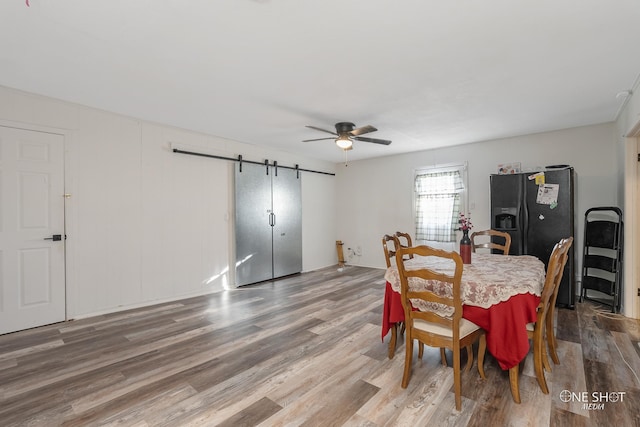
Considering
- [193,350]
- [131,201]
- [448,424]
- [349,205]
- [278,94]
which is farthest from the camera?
[349,205]

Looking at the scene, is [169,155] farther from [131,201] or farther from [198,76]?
[198,76]

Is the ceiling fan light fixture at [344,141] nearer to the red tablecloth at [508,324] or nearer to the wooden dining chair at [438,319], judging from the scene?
the wooden dining chair at [438,319]

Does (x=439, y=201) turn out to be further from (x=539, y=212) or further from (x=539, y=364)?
(x=539, y=364)

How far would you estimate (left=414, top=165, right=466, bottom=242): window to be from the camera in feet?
17.6

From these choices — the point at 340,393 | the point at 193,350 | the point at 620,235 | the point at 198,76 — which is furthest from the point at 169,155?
the point at 620,235

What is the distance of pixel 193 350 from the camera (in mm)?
2707

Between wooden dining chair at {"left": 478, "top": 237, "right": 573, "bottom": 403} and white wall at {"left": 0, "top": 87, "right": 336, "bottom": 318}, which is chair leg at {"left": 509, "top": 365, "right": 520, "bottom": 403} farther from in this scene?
white wall at {"left": 0, "top": 87, "right": 336, "bottom": 318}

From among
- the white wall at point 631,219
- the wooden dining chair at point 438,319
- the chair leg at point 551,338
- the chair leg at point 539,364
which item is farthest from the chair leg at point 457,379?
the white wall at point 631,219

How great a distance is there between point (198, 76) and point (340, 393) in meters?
2.95

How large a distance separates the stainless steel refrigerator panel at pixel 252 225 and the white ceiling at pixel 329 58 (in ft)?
4.79

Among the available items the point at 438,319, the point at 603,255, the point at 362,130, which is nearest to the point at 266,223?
the point at 362,130

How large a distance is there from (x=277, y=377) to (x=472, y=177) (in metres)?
4.69

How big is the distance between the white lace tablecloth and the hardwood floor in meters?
0.68

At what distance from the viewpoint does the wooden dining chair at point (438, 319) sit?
1843 mm
